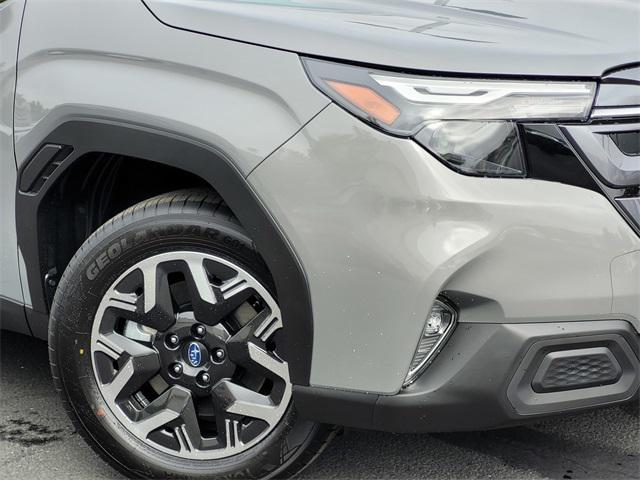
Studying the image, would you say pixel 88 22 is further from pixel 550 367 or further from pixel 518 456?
pixel 518 456

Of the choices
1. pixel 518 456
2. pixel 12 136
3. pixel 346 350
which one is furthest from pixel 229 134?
pixel 518 456

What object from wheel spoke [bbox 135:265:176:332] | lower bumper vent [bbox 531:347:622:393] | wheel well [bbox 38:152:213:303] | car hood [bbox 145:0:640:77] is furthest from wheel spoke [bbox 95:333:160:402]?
lower bumper vent [bbox 531:347:622:393]

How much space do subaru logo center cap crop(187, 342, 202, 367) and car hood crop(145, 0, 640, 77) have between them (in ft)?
2.71

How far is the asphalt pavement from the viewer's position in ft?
8.49

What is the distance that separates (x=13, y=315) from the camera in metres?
2.73

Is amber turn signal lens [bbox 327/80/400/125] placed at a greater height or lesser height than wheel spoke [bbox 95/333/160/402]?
greater

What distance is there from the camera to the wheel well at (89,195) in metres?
2.50

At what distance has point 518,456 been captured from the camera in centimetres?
268

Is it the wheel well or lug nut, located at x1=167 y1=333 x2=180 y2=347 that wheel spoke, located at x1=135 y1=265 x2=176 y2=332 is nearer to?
lug nut, located at x1=167 y1=333 x2=180 y2=347

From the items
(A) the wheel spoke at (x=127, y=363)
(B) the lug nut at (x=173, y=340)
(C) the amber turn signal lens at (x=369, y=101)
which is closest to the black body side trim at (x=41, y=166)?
(A) the wheel spoke at (x=127, y=363)

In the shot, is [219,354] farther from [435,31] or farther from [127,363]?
[435,31]

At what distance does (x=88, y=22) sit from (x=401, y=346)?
1.23 m

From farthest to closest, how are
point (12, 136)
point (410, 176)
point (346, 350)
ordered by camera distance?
point (12, 136), point (346, 350), point (410, 176)

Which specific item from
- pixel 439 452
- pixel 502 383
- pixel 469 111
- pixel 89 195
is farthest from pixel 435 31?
pixel 439 452
